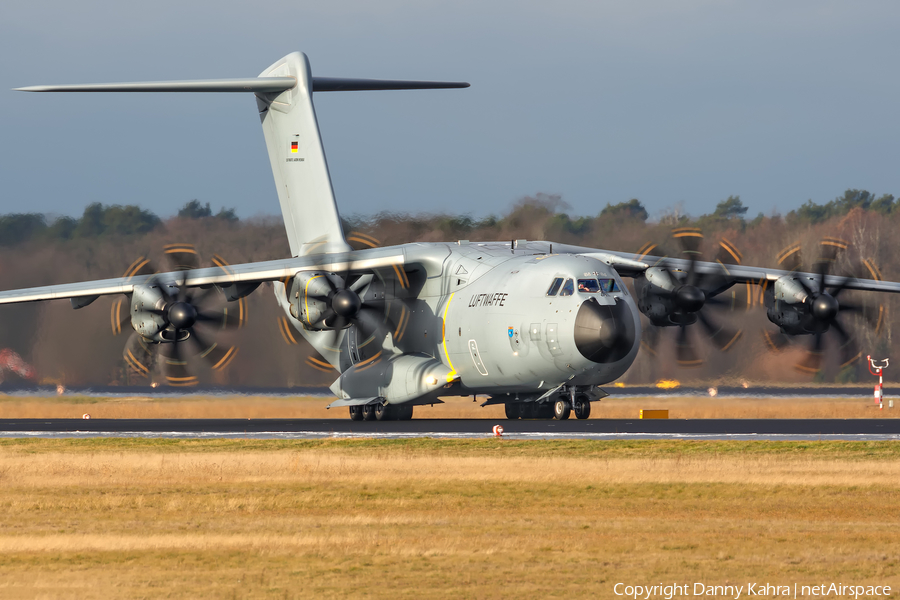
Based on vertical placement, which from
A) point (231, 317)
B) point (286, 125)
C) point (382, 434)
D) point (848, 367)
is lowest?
point (848, 367)

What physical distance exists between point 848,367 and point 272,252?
19457 mm

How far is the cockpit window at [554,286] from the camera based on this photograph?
2512 centimetres

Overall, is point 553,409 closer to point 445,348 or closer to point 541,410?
point 541,410

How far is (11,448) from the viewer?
2064cm

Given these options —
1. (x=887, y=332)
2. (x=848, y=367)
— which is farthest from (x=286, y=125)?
(x=887, y=332)

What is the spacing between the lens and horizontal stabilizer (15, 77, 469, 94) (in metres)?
29.6

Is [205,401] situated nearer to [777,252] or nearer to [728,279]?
[728,279]

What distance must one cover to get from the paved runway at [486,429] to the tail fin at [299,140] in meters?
5.29

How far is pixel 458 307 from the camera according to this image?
90.8 feet

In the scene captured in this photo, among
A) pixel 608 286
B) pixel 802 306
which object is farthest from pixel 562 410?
pixel 802 306

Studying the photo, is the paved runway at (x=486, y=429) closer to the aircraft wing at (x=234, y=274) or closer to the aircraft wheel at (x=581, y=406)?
the aircraft wheel at (x=581, y=406)

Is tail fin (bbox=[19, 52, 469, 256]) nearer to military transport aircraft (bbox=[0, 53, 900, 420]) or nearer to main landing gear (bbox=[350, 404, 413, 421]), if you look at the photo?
military transport aircraft (bbox=[0, 53, 900, 420])

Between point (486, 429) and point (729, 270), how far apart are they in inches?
287

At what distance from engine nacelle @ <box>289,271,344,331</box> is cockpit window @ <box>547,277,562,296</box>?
446 cm
